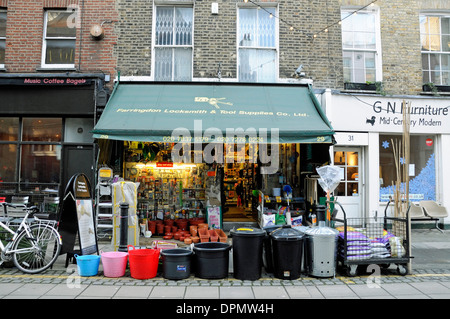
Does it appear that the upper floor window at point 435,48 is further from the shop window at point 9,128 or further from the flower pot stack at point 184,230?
the shop window at point 9,128

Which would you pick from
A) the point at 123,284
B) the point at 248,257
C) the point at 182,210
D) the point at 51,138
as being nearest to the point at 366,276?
the point at 248,257

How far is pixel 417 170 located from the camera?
11180mm

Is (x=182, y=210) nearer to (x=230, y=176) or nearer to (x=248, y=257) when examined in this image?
(x=230, y=176)

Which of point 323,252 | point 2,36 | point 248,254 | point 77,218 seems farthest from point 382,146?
point 2,36

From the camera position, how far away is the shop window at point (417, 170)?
11.0m

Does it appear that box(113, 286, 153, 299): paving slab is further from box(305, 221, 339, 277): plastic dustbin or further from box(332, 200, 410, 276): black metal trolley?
box(332, 200, 410, 276): black metal trolley

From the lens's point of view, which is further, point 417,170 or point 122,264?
point 417,170

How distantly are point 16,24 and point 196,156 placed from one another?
6647mm

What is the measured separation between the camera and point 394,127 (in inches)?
423

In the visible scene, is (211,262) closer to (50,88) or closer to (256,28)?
(50,88)

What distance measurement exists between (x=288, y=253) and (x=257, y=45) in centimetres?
689

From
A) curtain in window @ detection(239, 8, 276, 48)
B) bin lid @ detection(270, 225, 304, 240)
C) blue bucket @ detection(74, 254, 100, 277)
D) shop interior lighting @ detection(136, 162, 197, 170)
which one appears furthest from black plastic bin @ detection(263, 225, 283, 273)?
Answer: curtain in window @ detection(239, 8, 276, 48)

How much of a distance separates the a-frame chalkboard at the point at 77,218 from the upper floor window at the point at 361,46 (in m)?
8.43

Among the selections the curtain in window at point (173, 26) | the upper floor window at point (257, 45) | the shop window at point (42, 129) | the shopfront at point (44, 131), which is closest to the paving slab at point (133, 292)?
the shopfront at point (44, 131)
